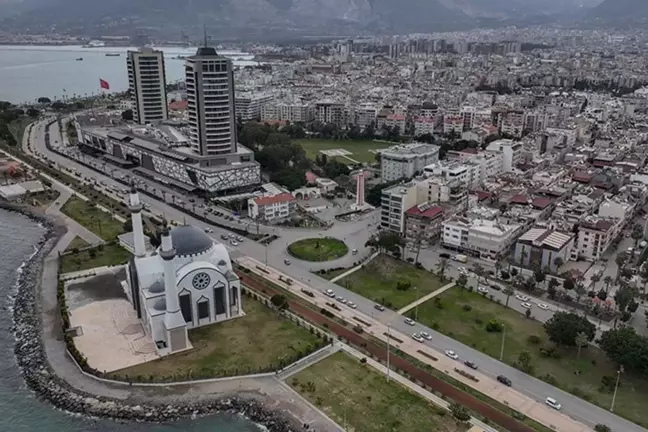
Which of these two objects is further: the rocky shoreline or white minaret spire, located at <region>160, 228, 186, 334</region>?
white minaret spire, located at <region>160, 228, 186, 334</region>

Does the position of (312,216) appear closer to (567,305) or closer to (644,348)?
(567,305)

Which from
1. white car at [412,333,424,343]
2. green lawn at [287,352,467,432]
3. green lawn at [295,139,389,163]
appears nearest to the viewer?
green lawn at [287,352,467,432]

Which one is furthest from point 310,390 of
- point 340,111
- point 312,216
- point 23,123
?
point 23,123

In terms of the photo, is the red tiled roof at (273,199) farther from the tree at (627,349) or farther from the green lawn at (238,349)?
the tree at (627,349)

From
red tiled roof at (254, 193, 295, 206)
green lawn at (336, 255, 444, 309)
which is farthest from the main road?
red tiled roof at (254, 193, 295, 206)

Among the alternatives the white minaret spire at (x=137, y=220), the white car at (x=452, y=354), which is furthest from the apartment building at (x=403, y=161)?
the white minaret spire at (x=137, y=220)

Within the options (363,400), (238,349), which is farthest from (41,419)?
(363,400)

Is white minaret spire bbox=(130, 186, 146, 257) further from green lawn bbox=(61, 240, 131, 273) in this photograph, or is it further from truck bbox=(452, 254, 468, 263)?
truck bbox=(452, 254, 468, 263)
